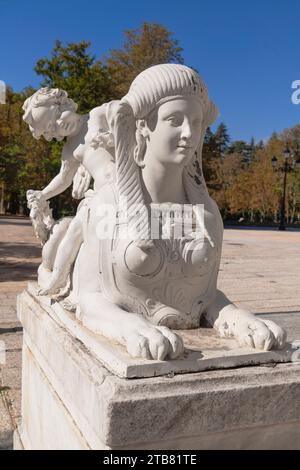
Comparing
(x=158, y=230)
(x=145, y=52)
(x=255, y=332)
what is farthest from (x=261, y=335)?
(x=145, y=52)

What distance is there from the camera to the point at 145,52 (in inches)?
945

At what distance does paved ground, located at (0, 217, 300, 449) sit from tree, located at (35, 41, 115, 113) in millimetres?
6816

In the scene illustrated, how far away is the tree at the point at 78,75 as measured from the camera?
18.9 m

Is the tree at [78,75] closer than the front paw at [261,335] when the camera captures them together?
No

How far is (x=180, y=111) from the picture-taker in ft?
6.88

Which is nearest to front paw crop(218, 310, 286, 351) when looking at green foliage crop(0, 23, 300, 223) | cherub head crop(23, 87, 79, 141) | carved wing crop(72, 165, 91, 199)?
carved wing crop(72, 165, 91, 199)

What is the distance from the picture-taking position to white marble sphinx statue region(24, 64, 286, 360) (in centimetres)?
207

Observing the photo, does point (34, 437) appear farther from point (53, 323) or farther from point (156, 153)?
point (156, 153)

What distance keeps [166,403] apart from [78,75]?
1979cm

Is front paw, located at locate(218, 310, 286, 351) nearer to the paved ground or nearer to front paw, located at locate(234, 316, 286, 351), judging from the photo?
front paw, located at locate(234, 316, 286, 351)

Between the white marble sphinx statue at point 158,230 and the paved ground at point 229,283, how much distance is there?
1449 millimetres

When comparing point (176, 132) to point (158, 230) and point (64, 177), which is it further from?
point (64, 177)

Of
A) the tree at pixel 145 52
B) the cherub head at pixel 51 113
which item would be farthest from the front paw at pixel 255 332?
the tree at pixel 145 52

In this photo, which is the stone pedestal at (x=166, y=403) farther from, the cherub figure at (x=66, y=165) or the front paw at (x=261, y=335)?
the cherub figure at (x=66, y=165)
